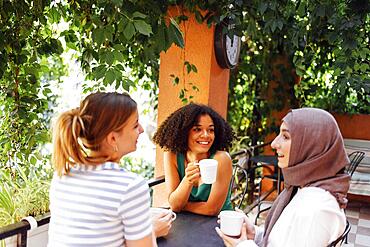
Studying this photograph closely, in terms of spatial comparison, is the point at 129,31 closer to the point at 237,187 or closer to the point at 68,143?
the point at 68,143

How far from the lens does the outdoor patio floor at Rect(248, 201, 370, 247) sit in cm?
381

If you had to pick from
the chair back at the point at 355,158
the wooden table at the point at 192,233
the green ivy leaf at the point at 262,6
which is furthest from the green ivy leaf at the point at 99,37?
the chair back at the point at 355,158

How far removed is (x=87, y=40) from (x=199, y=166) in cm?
97

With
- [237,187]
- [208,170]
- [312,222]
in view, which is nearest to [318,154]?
[312,222]

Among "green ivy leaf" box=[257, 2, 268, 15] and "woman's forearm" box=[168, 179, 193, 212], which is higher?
"green ivy leaf" box=[257, 2, 268, 15]

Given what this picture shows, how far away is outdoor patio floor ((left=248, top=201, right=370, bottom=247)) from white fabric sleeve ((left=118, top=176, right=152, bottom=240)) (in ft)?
10.4

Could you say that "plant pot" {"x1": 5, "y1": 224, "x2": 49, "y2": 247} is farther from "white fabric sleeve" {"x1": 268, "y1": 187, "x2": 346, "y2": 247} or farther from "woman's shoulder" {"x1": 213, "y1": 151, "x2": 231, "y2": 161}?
"white fabric sleeve" {"x1": 268, "y1": 187, "x2": 346, "y2": 247}

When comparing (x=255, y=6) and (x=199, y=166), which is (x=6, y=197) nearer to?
(x=199, y=166)

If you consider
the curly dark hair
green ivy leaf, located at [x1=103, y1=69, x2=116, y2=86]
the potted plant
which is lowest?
the potted plant

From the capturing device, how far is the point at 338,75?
2.62 meters

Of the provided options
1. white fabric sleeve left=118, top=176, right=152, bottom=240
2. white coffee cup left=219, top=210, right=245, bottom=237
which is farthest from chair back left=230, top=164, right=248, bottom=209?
white fabric sleeve left=118, top=176, right=152, bottom=240

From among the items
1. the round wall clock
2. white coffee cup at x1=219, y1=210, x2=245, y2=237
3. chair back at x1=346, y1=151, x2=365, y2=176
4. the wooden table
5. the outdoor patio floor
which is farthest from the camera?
chair back at x1=346, y1=151, x2=365, y2=176

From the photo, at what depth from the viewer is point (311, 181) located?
4.48 feet

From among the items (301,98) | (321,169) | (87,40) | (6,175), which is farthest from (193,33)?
(301,98)
